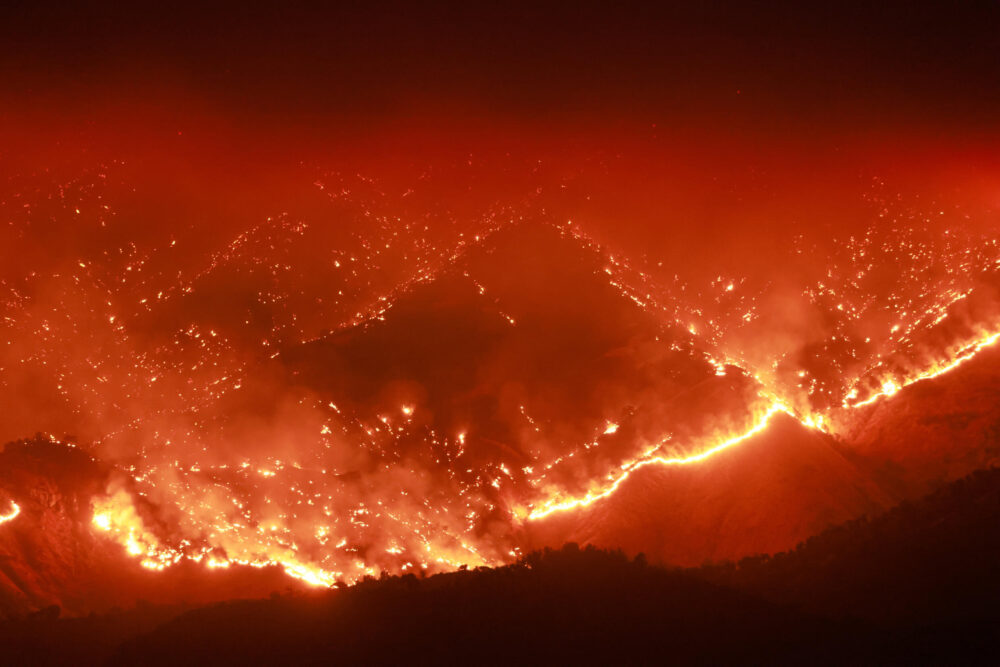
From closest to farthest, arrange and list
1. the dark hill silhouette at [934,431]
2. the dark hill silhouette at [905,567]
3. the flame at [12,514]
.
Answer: the dark hill silhouette at [905,567] → the flame at [12,514] → the dark hill silhouette at [934,431]

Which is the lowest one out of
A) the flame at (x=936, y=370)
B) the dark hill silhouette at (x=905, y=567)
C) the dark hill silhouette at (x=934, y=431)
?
the dark hill silhouette at (x=905, y=567)

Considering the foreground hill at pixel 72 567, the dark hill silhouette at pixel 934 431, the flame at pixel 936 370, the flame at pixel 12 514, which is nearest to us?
the foreground hill at pixel 72 567

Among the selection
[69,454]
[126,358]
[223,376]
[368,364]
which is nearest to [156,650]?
[69,454]

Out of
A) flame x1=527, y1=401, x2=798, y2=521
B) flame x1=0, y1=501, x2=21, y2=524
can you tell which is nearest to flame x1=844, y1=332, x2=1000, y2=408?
flame x1=527, y1=401, x2=798, y2=521

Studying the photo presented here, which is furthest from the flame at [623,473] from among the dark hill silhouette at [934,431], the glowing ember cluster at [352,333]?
the dark hill silhouette at [934,431]

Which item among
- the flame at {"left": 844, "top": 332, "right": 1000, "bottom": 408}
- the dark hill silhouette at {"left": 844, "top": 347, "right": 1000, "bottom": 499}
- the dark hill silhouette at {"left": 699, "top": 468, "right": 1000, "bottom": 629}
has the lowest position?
the dark hill silhouette at {"left": 699, "top": 468, "right": 1000, "bottom": 629}

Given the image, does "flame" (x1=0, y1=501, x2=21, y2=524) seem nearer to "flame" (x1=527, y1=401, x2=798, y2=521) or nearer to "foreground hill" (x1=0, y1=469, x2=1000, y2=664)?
"foreground hill" (x1=0, y1=469, x2=1000, y2=664)

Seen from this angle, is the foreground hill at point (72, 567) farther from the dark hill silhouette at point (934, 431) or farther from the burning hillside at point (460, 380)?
the dark hill silhouette at point (934, 431)

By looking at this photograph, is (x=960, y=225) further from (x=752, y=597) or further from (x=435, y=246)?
(x=752, y=597)

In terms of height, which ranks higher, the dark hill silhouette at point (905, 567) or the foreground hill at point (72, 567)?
the foreground hill at point (72, 567)

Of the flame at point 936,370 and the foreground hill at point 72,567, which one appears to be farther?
the flame at point 936,370

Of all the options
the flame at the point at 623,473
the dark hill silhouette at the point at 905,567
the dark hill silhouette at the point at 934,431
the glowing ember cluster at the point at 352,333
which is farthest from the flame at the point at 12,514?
the dark hill silhouette at the point at 934,431

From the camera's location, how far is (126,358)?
93.1ft

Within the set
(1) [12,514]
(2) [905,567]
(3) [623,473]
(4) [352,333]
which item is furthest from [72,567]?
(2) [905,567]
